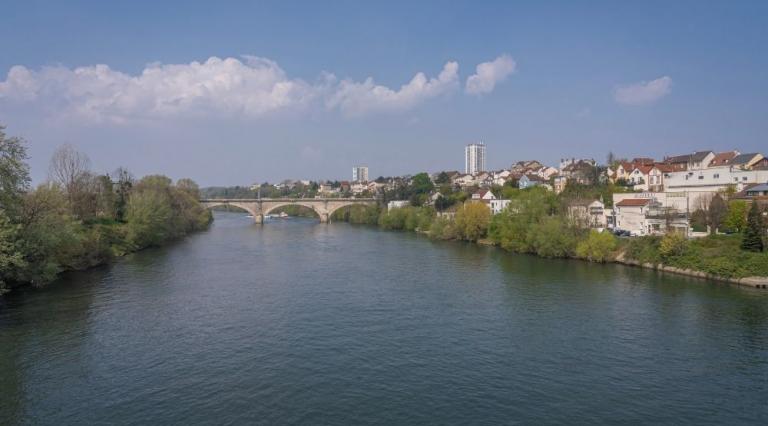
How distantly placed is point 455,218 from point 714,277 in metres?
20.4

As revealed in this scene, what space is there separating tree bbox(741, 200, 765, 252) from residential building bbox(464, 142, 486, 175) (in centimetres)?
12562

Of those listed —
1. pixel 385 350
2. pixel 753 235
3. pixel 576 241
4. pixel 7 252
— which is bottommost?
pixel 385 350

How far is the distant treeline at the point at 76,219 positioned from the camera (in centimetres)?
1825

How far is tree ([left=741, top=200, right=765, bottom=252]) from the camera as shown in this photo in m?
21.1

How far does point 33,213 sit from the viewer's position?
20141 millimetres

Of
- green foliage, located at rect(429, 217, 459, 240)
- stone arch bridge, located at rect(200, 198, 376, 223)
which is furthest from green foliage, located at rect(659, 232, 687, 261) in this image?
stone arch bridge, located at rect(200, 198, 376, 223)

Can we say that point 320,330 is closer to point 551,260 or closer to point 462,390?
point 462,390

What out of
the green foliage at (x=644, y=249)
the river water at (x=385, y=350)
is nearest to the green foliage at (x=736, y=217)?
the green foliage at (x=644, y=249)

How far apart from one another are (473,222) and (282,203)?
32157mm

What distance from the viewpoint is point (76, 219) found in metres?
28.3

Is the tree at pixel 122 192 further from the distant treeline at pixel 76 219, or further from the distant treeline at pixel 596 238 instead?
the distant treeline at pixel 596 238

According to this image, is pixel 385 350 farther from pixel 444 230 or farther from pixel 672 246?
pixel 444 230

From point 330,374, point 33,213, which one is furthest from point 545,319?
point 33,213

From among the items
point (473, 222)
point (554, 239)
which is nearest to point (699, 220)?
point (554, 239)
